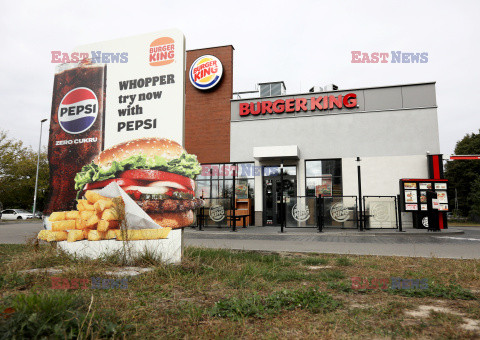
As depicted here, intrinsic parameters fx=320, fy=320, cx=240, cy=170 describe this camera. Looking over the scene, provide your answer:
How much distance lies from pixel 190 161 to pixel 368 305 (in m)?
4.05

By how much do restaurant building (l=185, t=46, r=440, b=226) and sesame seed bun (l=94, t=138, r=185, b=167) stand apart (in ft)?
43.5

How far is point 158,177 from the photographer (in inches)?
242

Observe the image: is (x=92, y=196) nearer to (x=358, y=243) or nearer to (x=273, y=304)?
(x=273, y=304)

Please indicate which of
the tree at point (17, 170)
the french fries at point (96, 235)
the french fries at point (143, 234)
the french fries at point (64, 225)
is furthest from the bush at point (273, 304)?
the tree at point (17, 170)

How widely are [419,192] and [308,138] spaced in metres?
6.94

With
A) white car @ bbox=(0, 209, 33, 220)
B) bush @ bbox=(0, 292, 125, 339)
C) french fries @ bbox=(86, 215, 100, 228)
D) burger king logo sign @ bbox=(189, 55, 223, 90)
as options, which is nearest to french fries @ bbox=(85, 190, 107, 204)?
french fries @ bbox=(86, 215, 100, 228)

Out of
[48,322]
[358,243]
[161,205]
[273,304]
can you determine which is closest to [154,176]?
[161,205]

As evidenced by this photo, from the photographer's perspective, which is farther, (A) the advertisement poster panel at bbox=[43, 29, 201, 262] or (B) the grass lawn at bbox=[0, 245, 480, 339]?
(A) the advertisement poster panel at bbox=[43, 29, 201, 262]

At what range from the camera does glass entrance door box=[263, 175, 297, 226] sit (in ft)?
65.3

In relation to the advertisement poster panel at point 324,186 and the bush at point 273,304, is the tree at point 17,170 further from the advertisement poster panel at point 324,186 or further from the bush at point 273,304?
the bush at point 273,304

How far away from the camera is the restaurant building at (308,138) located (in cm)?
1839

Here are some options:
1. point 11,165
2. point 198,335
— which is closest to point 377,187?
point 198,335

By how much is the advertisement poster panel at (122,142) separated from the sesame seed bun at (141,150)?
19 millimetres

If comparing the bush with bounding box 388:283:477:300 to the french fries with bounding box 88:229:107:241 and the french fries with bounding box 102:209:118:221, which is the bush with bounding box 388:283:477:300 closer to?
the french fries with bounding box 102:209:118:221
